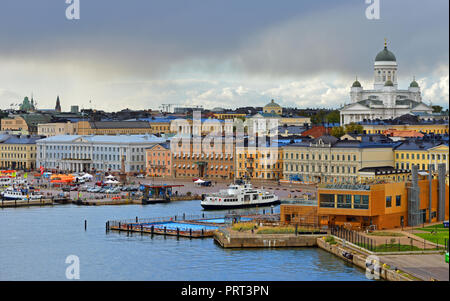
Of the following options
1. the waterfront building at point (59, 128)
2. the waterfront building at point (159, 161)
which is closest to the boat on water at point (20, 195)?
the waterfront building at point (159, 161)

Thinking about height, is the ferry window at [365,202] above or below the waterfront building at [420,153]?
below

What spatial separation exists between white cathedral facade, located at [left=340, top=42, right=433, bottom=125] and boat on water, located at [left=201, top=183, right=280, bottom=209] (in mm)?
53940

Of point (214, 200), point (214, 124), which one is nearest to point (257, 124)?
point (214, 124)

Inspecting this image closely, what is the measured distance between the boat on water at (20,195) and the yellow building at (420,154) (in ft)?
74.9

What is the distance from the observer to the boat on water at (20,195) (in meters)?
55.6

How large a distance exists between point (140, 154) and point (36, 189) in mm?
16416

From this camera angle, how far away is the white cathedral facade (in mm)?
104625

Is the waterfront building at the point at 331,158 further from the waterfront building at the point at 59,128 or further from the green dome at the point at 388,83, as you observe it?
the waterfront building at the point at 59,128

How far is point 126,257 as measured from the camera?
3397cm

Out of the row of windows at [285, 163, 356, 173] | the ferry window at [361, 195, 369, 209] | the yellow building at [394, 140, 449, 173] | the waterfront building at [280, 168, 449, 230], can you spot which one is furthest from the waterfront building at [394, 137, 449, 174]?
the ferry window at [361, 195, 369, 209]

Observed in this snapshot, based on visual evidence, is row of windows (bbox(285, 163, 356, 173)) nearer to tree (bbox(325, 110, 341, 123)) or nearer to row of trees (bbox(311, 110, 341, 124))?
row of trees (bbox(311, 110, 341, 124))
